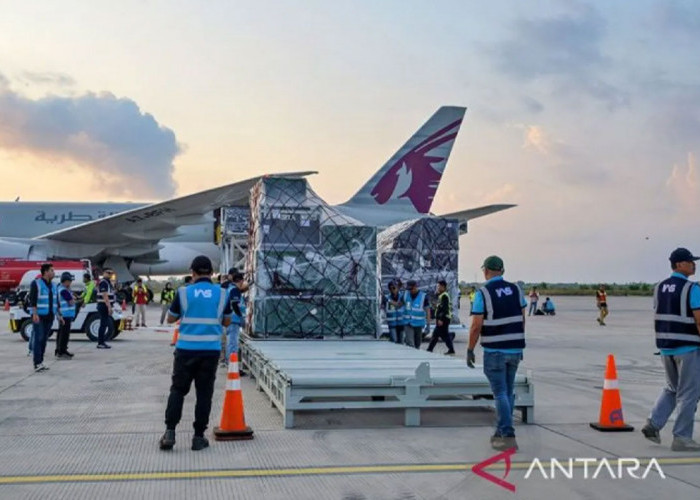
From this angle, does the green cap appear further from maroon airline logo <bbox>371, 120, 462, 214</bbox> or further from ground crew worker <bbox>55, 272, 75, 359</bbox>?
maroon airline logo <bbox>371, 120, 462, 214</bbox>

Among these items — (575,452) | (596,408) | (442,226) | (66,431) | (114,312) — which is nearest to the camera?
(575,452)

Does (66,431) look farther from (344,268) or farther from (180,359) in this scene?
(344,268)

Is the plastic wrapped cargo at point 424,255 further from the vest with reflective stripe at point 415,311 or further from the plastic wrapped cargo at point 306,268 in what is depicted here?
the plastic wrapped cargo at point 306,268

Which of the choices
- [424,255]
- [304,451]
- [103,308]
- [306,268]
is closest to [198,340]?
[304,451]

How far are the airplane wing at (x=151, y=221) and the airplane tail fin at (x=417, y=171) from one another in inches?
213

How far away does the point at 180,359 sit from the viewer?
725 cm

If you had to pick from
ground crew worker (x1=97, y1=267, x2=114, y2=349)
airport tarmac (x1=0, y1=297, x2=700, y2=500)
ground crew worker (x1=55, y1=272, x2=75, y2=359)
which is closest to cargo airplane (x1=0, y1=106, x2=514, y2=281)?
ground crew worker (x1=97, y1=267, x2=114, y2=349)

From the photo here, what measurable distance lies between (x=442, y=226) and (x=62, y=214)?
26.9 metres

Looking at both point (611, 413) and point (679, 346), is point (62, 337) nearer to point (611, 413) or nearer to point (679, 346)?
point (611, 413)

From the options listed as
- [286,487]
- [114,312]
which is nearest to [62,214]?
[114,312]

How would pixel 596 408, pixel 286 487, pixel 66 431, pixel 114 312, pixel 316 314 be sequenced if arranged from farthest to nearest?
pixel 114 312 < pixel 316 314 < pixel 596 408 < pixel 66 431 < pixel 286 487

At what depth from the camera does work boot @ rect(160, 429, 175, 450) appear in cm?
695

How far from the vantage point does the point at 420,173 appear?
30.6 m

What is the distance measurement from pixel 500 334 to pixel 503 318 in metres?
0.15
